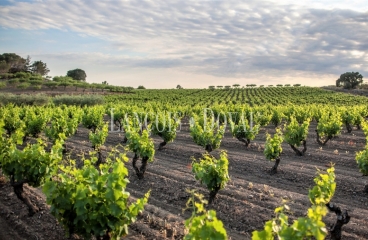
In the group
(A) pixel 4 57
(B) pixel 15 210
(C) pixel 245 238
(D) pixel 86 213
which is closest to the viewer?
(D) pixel 86 213

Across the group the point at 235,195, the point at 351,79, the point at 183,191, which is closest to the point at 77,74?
the point at 351,79

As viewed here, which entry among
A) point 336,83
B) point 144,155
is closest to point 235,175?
point 144,155

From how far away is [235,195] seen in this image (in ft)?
30.3

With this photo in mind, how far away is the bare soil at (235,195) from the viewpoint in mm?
7285

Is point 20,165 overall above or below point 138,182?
above

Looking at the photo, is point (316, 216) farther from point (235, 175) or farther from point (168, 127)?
point (168, 127)

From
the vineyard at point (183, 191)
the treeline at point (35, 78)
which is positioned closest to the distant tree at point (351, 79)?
the treeline at point (35, 78)

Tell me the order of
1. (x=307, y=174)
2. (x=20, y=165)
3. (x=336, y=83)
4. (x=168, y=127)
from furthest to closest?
(x=336, y=83) → (x=168, y=127) → (x=307, y=174) → (x=20, y=165)

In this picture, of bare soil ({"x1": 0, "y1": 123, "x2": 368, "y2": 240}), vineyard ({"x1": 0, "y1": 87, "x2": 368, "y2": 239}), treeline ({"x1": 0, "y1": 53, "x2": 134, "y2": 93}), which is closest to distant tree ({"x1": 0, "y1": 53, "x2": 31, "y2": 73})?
treeline ({"x1": 0, "y1": 53, "x2": 134, "y2": 93})

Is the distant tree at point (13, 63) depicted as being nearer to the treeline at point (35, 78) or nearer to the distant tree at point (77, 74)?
the treeline at point (35, 78)

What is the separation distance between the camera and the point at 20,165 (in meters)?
7.77

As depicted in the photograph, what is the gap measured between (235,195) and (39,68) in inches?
3825

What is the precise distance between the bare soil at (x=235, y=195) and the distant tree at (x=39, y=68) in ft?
287

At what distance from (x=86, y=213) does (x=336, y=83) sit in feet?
311
